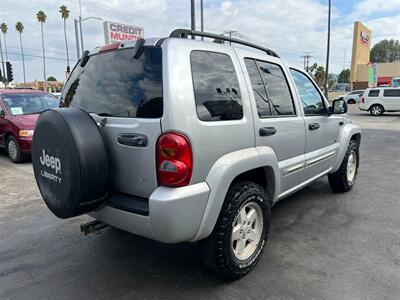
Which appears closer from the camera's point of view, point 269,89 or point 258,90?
point 258,90

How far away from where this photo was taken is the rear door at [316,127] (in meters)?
3.93

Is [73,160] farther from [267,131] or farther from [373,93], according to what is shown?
[373,93]

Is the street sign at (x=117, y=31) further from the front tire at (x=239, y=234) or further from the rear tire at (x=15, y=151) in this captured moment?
the front tire at (x=239, y=234)

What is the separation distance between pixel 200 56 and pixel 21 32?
83.2 meters

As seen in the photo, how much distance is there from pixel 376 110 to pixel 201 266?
2104 cm

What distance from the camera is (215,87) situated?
270cm

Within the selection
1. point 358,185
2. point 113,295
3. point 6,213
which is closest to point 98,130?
point 113,295

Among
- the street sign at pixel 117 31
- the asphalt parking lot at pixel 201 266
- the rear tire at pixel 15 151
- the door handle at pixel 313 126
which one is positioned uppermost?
the street sign at pixel 117 31

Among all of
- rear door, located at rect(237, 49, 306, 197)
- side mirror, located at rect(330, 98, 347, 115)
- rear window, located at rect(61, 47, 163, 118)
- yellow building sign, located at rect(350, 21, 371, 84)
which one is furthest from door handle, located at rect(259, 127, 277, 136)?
yellow building sign, located at rect(350, 21, 371, 84)

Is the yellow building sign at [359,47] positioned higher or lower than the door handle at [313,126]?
higher

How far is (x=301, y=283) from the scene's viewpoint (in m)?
2.82

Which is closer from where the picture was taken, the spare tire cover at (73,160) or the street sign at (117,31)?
the spare tire cover at (73,160)

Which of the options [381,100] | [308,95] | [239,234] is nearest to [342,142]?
[308,95]

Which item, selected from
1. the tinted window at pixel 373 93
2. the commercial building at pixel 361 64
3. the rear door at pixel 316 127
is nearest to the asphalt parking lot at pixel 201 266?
the rear door at pixel 316 127
